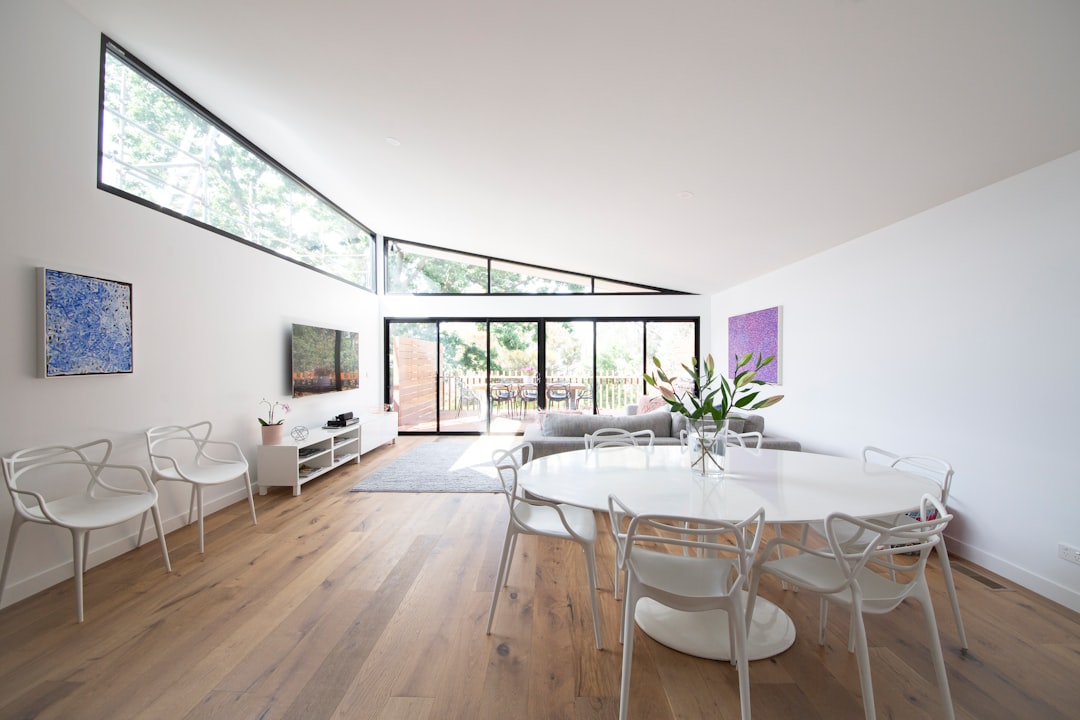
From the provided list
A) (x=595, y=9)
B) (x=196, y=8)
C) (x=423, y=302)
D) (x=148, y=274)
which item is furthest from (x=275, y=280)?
(x=595, y=9)

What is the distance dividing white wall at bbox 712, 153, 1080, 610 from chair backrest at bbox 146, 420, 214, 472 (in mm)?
4918

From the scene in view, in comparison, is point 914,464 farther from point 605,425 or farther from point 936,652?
point 605,425

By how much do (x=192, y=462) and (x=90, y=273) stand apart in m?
1.43

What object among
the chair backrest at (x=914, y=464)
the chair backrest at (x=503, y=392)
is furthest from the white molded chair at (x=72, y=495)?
the chair backrest at (x=503, y=392)

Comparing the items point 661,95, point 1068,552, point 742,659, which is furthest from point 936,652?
point 661,95

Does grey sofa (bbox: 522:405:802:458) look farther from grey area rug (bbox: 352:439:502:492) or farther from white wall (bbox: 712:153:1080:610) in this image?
grey area rug (bbox: 352:439:502:492)

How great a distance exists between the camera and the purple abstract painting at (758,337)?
15.0 feet

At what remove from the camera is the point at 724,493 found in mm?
1664

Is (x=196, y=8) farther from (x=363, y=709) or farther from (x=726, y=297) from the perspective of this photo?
(x=726, y=297)

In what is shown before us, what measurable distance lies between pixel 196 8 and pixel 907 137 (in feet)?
12.6

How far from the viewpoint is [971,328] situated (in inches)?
97.5

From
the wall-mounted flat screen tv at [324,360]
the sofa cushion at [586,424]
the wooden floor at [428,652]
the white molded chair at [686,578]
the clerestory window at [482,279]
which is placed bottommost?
the wooden floor at [428,652]

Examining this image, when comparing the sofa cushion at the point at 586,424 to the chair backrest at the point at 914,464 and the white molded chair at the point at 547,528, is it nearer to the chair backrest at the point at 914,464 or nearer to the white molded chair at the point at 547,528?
the white molded chair at the point at 547,528

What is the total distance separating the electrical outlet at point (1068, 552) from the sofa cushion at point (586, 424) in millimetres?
2223
